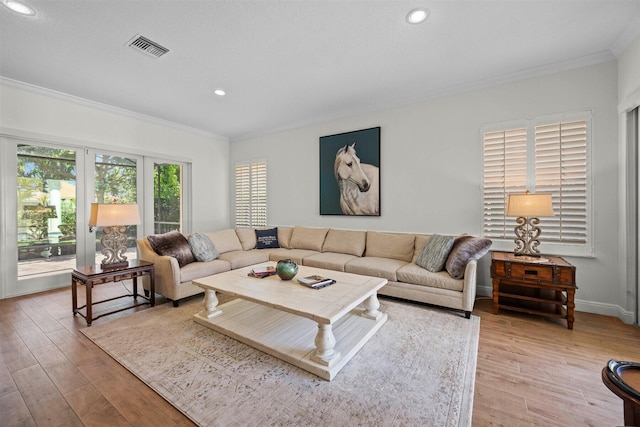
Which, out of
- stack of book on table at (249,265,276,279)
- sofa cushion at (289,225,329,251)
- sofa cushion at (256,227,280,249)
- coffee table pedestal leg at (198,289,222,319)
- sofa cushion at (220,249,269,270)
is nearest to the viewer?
coffee table pedestal leg at (198,289,222,319)

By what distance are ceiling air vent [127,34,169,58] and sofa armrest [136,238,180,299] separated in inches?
88.5

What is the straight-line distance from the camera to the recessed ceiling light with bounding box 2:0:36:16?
2104 mm

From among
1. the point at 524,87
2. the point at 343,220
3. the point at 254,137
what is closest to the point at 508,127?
the point at 524,87

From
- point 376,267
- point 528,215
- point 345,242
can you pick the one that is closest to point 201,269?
point 345,242

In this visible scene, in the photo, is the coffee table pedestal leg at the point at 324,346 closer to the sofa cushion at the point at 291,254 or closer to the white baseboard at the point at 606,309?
the sofa cushion at the point at 291,254

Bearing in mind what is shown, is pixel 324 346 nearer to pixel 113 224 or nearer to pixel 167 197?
pixel 113 224

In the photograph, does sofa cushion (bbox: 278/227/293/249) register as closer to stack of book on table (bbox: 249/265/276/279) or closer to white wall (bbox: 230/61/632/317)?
white wall (bbox: 230/61/632/317)

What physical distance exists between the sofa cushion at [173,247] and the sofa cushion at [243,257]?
1.70ft

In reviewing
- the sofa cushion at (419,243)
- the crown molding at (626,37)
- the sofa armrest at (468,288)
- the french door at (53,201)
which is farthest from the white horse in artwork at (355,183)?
the french door at (53,201)

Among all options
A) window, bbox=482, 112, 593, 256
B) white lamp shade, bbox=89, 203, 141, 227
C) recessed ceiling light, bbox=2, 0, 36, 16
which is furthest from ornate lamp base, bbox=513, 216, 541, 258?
recessed ceiling light, bbox=2, 0, 36, 16

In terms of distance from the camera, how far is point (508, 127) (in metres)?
3.29

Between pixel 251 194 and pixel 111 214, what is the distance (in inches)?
118

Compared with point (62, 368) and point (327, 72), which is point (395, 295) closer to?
point (327, 72)

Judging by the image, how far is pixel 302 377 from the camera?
6.04ft
